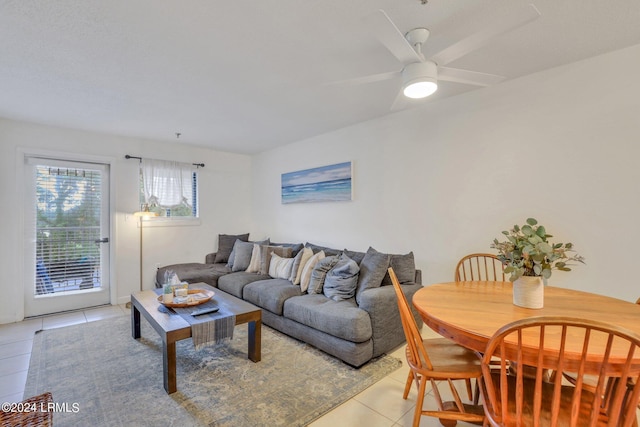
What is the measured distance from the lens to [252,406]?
1.96m

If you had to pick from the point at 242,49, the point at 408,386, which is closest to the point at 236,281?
the point at 408,386

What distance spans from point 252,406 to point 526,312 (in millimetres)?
1743

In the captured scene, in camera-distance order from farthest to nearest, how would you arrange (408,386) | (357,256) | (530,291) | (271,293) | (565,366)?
(357,256)
(271,293)
(408,386)
(530,291)
(565,366)

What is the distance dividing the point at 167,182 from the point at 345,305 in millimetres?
3506

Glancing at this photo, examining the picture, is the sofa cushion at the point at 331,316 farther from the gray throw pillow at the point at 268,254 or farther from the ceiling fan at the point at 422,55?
the ceiling fan at the point at 422,55

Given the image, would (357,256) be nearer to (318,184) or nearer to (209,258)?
(318,184)

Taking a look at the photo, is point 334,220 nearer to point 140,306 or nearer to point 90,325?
point 140,306

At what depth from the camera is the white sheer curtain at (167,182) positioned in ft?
14.6

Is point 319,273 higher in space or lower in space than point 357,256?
lower

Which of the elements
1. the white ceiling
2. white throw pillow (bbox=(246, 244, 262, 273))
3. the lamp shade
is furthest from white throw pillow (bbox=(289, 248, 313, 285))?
the lamp shade

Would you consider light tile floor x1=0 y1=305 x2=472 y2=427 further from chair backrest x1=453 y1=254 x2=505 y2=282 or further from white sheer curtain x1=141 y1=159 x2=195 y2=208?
white sheer curtain x1=141 y1=159 x2=195 y2=208

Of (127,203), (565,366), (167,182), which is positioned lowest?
(565,366)

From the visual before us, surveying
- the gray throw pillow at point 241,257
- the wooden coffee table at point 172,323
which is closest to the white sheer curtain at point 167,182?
the gray throw pillow at point 241,257

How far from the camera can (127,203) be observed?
14.1 ft
